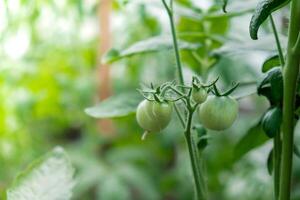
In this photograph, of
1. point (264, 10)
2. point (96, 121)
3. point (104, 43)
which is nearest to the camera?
point (264, 10)

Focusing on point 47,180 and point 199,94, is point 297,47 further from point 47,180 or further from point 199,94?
point 47,180

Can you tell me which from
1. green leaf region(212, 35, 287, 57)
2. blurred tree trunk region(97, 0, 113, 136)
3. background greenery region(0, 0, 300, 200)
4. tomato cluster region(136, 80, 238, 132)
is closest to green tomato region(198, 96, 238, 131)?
tomato cluster region(136, 80, 238, 132)

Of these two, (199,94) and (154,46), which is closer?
(199,94)

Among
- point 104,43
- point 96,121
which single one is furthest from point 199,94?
point 96,121

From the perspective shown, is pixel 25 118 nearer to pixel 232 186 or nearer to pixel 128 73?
pixel 128 73

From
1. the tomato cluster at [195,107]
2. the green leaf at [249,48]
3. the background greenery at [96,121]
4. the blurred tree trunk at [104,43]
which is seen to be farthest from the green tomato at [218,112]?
the blurred tree trunk at [104,43]
